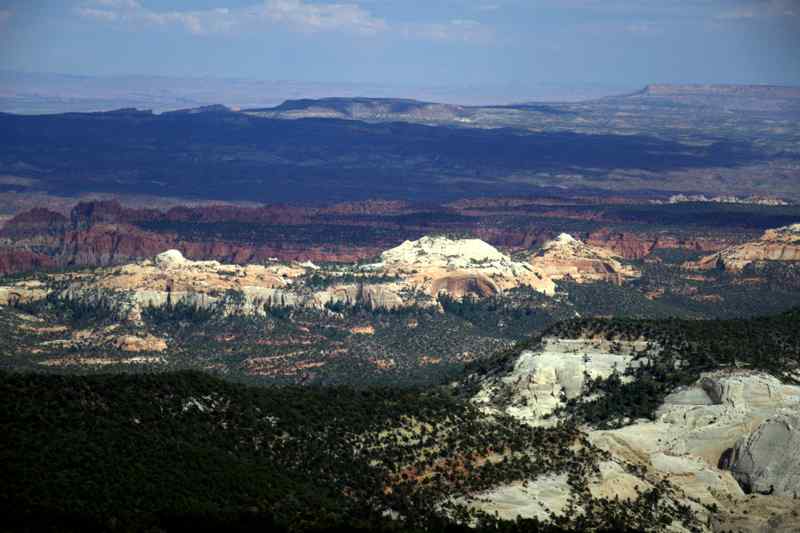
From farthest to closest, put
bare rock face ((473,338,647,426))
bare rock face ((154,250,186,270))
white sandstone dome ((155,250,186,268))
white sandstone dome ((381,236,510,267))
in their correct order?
white sandstone dome ((381,236,510,267))
white sandstone dome ((155,250,186,268))
bare rock face ((154,250,186,270))
bare rock face ((473,338,647,426))

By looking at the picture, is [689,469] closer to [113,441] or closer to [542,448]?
[542,448]

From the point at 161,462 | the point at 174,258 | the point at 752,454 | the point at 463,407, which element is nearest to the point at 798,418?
the point at 752,454

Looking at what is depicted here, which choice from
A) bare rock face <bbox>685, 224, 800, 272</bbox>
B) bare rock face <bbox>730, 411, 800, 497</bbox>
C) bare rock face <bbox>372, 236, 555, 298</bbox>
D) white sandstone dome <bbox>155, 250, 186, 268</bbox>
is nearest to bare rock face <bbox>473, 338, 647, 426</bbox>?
bare rock face <bbox>730, 411, 800, 497</bbox>

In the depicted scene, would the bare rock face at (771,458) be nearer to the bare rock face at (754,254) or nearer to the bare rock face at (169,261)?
the bare rock face at (169,261)

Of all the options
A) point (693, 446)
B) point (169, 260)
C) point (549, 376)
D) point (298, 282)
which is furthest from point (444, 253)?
point (693, 446)

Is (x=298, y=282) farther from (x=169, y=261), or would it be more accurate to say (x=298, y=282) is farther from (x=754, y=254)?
(x=754, y=254)

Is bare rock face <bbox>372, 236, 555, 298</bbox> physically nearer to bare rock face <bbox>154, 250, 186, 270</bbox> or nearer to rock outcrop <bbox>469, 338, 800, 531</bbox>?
bare rock face <bbox>154, 250, 186, 270</bbox>
